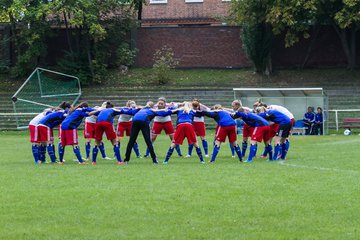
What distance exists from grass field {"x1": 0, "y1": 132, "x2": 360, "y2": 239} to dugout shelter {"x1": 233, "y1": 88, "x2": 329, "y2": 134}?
63.3ft

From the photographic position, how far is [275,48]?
54.7 metres

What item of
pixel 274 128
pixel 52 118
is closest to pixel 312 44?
pixel 274 128

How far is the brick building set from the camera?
6019 cm

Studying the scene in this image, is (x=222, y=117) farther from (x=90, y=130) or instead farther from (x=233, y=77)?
(x=233, y=77)

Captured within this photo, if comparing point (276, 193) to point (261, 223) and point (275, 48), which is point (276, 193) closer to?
point (261, 223)

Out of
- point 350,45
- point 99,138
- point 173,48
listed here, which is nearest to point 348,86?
point 350,45

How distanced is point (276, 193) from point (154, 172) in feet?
17.5

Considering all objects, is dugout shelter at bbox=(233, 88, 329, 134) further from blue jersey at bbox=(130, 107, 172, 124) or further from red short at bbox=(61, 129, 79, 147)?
red short at bbox=(61, 129, 79, 147)

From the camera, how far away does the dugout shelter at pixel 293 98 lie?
4194 cm

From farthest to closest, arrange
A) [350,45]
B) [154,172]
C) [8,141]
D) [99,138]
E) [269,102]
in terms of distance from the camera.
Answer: [350,45] < [269,102] < [8,141] < [99,138] < [154,172]

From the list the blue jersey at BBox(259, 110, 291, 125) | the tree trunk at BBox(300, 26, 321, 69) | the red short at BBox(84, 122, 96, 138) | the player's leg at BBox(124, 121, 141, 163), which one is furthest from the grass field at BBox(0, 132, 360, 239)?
the tree trunk at BBox(300, 26, 321, 69)

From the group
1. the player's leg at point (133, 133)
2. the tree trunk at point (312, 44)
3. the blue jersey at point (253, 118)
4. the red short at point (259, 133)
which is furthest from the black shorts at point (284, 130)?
A: the tree trunk at point (312, 44)

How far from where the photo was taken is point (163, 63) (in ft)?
169

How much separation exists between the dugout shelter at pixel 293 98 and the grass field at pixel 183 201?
1929cm
